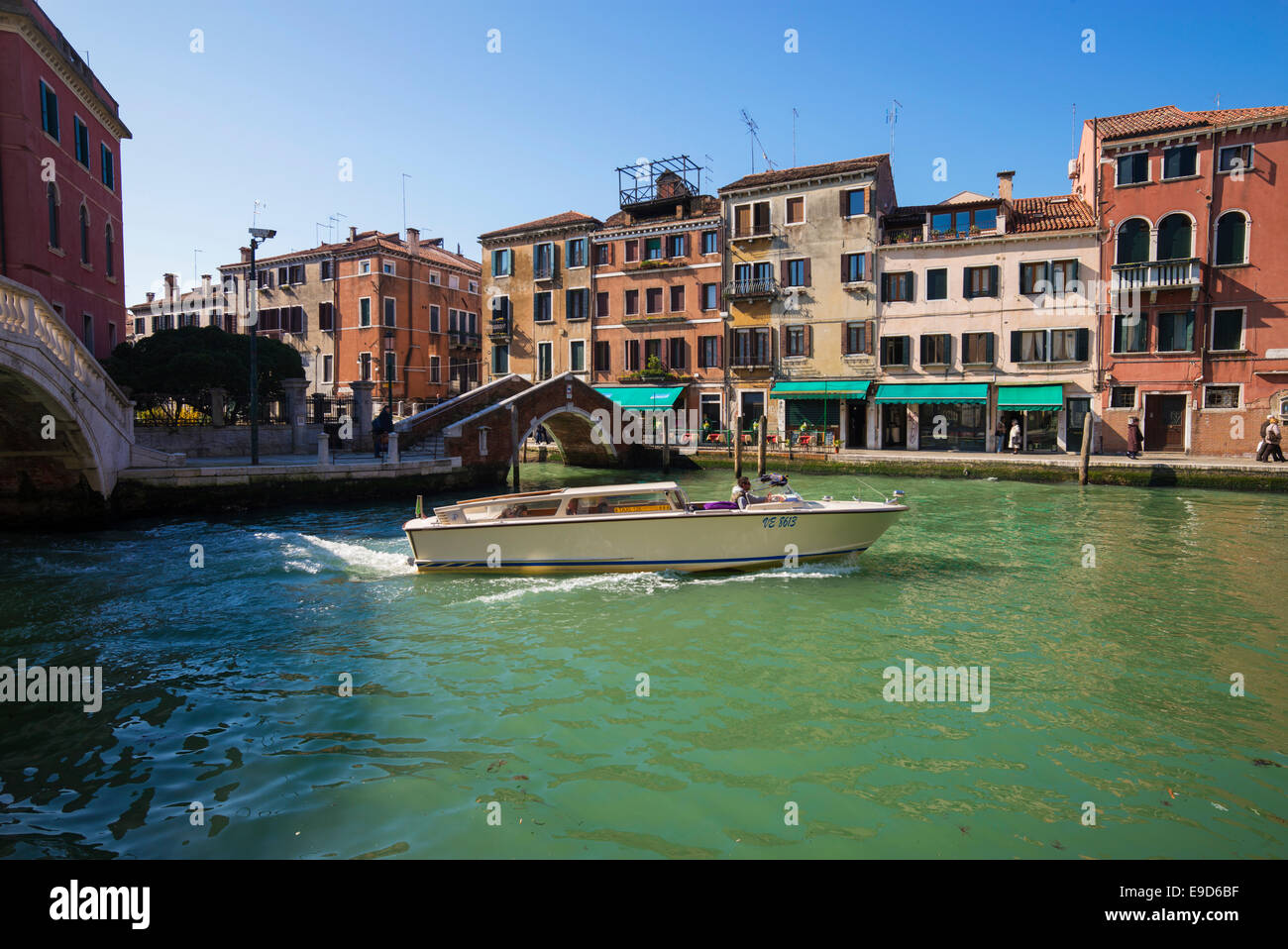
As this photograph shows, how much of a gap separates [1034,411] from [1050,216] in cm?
662

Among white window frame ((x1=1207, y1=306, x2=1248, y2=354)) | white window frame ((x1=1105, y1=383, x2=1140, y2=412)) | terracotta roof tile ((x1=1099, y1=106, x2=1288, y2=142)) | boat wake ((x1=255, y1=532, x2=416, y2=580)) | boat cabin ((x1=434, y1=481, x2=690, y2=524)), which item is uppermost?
terracotta roof tile ((x1=1099, y1=106, x2=1288, y2=142))

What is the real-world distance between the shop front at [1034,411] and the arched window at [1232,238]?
18.5ft

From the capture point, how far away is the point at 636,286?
104ft

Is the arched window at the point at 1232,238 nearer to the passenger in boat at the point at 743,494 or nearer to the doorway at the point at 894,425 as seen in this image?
the doorway at the point at 894,425

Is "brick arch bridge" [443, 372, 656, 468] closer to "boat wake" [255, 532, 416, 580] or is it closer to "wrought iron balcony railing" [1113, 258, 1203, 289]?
"boat wake" [255, 532, 416, 580]

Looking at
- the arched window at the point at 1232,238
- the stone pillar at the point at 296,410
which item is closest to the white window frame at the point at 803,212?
the arched window at the point at 1232,238

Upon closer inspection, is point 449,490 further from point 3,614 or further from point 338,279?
point 338,279

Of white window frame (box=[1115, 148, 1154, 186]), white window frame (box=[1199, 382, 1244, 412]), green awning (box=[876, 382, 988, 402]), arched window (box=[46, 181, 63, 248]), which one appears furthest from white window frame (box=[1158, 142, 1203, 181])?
arched window (box=[46, 181, 63, 248])

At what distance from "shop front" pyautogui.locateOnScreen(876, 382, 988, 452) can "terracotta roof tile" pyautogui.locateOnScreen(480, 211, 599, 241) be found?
14.3 meters

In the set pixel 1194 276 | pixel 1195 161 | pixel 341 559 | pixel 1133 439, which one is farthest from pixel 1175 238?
pixel 341 559

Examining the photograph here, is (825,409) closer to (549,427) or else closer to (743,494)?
(549,427)

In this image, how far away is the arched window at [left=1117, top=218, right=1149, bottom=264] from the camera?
23984 millimetres

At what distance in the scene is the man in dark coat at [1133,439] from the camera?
76.1 feet
